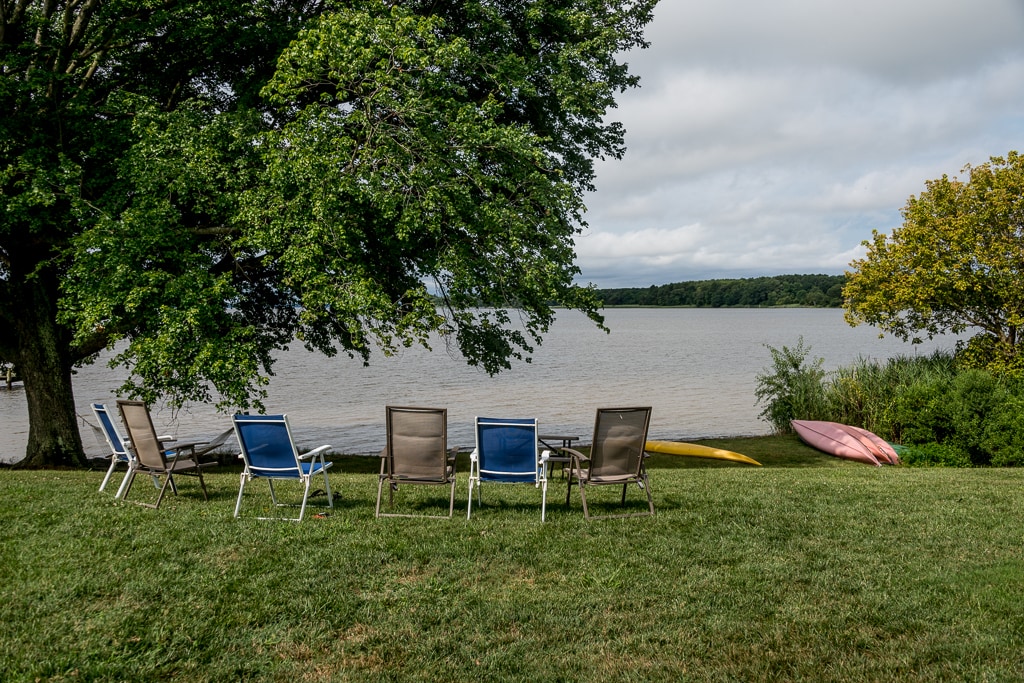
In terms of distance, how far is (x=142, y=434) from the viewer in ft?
25.5

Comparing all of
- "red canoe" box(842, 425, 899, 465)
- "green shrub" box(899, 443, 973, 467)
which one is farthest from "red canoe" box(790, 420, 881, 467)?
"green shrub" box(899, 443, 973, 467)

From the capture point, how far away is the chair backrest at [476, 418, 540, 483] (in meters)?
7.18

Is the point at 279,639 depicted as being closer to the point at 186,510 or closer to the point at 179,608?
the point at 179,608

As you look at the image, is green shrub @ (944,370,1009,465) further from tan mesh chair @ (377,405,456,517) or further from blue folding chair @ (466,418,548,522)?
tan mesh chair @ (377,405,456,517)

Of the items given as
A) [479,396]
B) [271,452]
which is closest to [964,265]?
[271,452]

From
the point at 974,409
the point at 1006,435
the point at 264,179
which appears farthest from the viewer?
the point at 974,409

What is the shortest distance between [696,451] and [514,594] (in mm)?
11180

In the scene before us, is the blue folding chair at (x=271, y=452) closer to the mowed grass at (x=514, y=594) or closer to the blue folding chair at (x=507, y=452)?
the mowed grass at (x=514, y=594)

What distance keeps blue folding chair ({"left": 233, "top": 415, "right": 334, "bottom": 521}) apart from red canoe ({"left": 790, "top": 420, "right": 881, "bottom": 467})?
1102cm

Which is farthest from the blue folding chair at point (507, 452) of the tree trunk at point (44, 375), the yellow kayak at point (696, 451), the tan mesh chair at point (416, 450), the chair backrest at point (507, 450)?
the tree trunk at point (44, 375)

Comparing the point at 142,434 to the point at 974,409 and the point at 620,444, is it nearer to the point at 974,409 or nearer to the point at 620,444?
the point at 620,444

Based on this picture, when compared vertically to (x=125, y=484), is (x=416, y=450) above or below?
above

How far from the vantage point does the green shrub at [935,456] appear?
1366 cm

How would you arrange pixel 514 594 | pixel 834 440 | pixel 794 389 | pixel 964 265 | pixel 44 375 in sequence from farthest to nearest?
pixel 794 389, pixel 964 265, pixel 834 440, pixel 44 375, pixel 514 594
